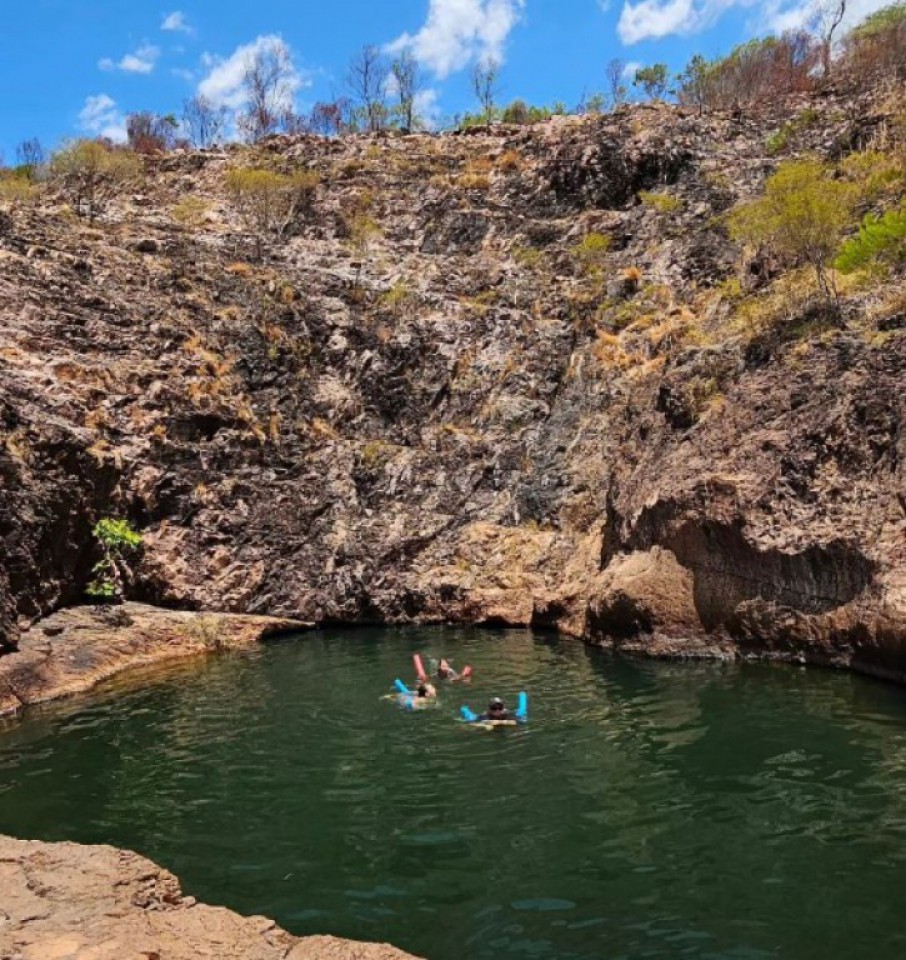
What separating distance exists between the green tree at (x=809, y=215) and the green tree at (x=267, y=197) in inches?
1187

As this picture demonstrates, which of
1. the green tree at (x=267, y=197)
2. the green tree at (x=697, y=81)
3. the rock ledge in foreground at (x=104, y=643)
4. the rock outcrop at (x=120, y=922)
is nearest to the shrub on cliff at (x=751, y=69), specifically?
the green tree at (x=697, y=81)

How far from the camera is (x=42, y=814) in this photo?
13.4 m

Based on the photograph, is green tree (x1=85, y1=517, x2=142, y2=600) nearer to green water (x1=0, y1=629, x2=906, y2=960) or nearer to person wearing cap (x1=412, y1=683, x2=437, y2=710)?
green water (x1=0, y1=629, x2=906, y2=960)

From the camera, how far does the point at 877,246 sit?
2706 cm

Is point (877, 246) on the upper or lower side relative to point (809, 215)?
lower

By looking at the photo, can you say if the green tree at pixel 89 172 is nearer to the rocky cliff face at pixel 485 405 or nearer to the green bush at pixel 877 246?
the rocky cliff face at pixel 485 405

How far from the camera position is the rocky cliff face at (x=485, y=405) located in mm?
22719

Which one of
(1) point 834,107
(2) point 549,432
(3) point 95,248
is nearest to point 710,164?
(1) point 834,107

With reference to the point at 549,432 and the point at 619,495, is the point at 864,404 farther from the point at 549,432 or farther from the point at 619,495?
the point at 549,432

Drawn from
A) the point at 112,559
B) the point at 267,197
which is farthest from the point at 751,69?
the point at 112,559

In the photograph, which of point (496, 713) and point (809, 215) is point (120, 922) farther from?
point (809, 215)

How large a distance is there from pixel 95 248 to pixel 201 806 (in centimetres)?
3340

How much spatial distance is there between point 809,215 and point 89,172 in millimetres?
42666

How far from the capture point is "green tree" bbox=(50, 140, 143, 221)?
164ft
